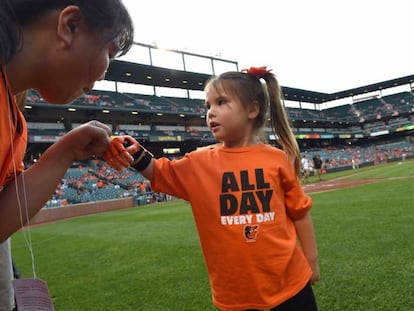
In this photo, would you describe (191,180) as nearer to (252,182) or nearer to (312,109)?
(252,182)

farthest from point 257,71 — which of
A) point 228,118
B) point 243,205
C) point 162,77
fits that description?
point 162,77

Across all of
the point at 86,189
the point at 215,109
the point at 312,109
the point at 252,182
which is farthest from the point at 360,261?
the point at 312,109

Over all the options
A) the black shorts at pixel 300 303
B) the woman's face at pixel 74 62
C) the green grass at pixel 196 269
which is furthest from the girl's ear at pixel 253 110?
the green grass at pixel 196 269

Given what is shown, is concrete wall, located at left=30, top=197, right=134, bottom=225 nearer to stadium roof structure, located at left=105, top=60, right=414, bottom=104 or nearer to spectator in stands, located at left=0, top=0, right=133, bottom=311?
stadium roof structure, located at left=105, top=60, right=414, bottom=104

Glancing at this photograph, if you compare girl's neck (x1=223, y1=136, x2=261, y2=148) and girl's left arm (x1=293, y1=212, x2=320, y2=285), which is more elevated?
girl's neck (x1=223, y1=136, x2=261, y2=148)

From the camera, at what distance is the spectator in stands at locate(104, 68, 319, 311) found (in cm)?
169

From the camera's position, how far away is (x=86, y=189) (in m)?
25.0

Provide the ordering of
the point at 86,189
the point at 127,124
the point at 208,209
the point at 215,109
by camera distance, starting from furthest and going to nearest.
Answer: the point at 127,124 → the point at 86,189 → the point at 215,109 → the point at 208,209

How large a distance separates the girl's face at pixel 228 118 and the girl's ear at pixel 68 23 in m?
1.05

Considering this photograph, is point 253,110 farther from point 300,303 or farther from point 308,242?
point 300,303

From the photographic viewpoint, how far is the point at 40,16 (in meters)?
0.89

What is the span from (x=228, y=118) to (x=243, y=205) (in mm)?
480

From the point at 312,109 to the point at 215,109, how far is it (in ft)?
209

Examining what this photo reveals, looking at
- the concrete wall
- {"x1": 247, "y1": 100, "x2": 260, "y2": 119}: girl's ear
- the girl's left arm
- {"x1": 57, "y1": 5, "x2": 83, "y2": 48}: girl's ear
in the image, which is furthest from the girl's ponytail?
the concrete wall
